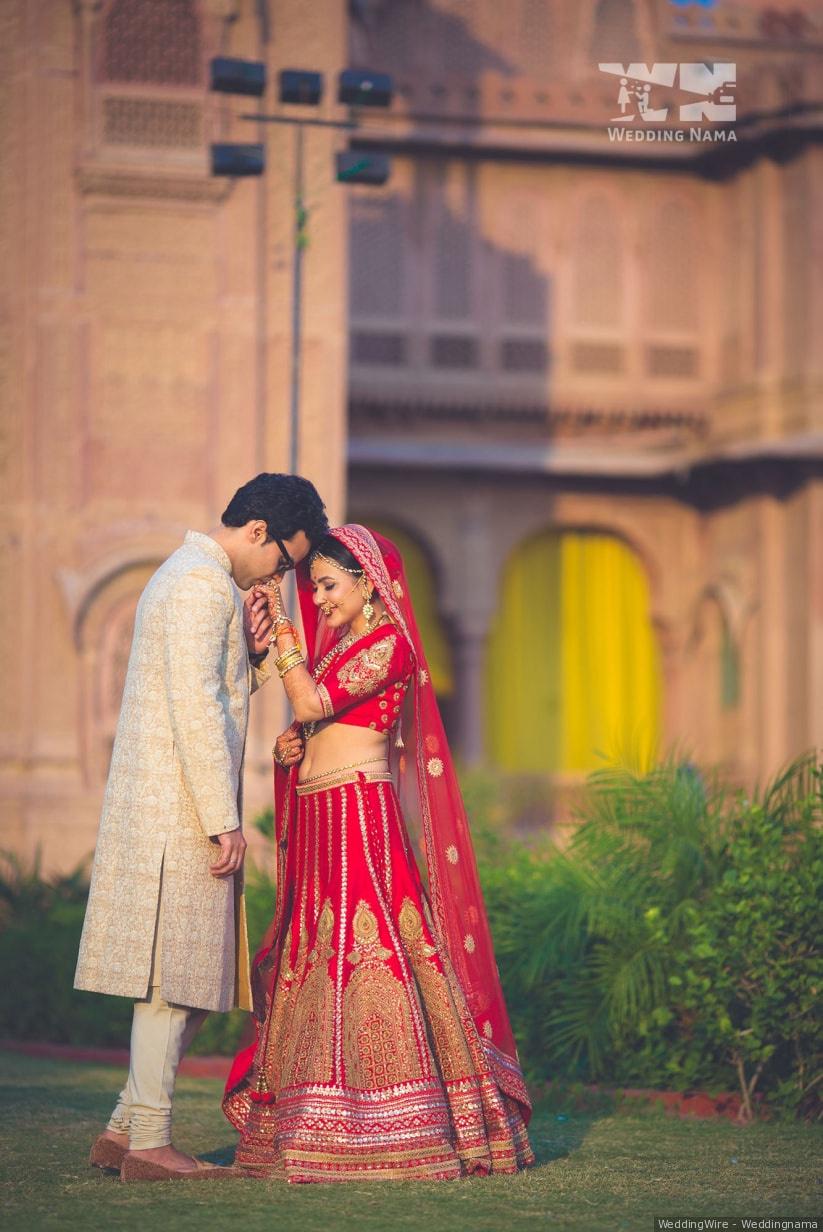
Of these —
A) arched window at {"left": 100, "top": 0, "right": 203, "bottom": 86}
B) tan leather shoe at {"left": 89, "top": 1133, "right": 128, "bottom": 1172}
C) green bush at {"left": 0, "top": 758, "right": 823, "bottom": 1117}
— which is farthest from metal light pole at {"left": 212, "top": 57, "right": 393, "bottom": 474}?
tan leather shoe at {"left": 89, "top": 1133, "right": 128, "bottom": 1172}

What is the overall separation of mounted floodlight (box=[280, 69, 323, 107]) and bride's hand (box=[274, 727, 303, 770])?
637 cm

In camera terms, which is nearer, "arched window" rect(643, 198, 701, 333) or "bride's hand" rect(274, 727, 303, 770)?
"bride's hand" rect(274, 727, 303, 770)

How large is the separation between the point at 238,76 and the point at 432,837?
655cm

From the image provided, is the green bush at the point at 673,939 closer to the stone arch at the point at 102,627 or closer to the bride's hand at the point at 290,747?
the bride's hand at the point at 290,747

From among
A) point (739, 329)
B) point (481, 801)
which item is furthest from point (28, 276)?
point (739, 329)

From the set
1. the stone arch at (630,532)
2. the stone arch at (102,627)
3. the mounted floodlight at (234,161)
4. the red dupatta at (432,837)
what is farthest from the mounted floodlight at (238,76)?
the stone arch at (630,532)

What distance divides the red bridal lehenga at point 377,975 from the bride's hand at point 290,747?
48 mm

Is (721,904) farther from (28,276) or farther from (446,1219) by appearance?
(28,276)

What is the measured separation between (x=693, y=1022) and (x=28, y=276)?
8.84 m

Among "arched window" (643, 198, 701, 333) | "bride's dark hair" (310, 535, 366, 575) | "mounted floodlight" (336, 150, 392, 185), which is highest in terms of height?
"arched window" (643, 198, 701, 333)

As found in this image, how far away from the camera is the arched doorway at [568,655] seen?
18500 millimetres

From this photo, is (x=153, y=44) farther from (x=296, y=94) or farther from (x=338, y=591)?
(x=338, y=591)

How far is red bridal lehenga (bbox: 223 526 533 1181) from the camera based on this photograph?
15.2ft

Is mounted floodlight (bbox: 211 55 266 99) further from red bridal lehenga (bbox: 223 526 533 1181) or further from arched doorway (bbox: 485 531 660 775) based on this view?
arched doorway (bbox: 485 531 660 775)
